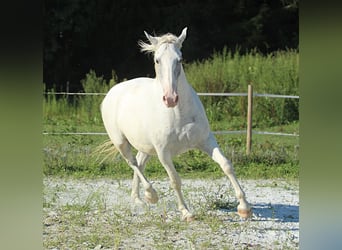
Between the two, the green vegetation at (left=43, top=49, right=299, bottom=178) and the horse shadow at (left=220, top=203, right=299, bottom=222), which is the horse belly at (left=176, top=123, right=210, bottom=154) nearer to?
the green vegetation at (left=43, top=49, right=299, bottom=178)

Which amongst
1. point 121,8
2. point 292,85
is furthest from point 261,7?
point 121,8

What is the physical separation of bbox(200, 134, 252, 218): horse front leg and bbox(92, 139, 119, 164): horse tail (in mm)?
532

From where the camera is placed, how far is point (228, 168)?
139 inches

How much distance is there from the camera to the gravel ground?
3633 millimetres

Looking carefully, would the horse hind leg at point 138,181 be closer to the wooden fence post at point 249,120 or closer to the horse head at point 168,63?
the horse head at point 168,63

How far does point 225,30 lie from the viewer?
12.6 feet

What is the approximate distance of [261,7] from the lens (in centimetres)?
385

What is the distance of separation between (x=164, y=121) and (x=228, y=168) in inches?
16.1

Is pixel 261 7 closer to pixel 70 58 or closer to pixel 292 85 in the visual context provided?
pixel 292 85

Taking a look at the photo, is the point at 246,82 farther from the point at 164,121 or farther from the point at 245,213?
the point at 245,213
